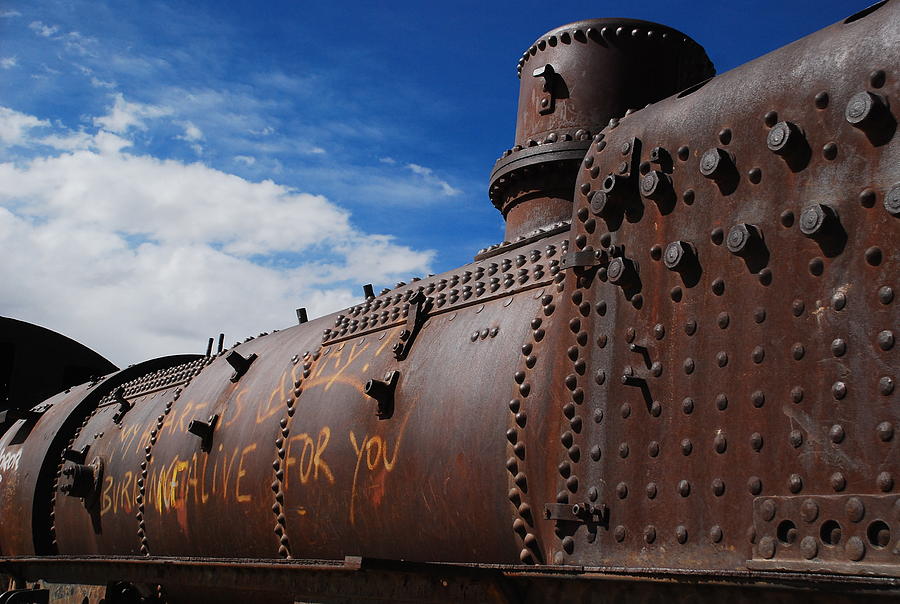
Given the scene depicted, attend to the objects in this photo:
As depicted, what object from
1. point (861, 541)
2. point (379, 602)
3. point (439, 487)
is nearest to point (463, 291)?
point (439, 487)

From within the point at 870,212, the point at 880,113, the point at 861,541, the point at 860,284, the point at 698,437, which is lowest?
the point at 861,541

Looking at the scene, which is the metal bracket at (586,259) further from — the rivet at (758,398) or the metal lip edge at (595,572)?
the metal lip edge at (595,572)

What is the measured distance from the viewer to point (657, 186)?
294 centimetres

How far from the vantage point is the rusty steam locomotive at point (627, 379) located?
2281 millimetres

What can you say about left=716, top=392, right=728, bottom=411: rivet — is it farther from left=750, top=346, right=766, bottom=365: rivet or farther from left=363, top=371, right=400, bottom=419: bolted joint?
left=363, top=371, right=400, bottom=419: bolted joint

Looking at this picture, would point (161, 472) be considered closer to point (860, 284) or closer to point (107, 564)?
point (107, 564)

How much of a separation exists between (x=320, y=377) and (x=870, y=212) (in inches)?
133

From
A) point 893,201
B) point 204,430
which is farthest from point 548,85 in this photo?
point 893,201

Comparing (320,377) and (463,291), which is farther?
(320,377)

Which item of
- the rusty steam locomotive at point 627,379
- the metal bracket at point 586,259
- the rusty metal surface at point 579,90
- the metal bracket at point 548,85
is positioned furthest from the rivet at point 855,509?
the metal bracket at point 548,85

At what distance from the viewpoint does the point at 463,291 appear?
4.41 m

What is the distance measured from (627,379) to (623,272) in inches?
14.6

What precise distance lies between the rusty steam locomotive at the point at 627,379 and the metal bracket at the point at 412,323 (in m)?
0.01

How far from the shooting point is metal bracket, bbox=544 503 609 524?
2.87 metres
